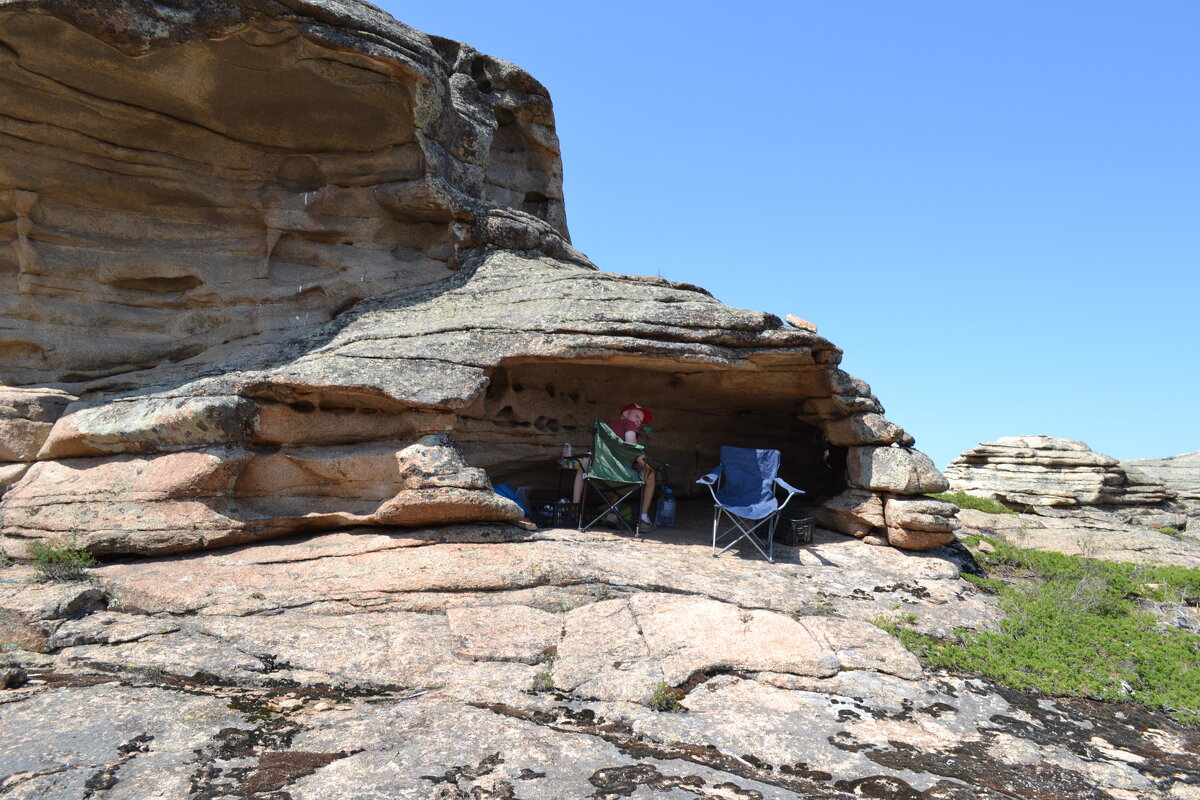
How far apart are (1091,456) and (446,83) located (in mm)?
15276

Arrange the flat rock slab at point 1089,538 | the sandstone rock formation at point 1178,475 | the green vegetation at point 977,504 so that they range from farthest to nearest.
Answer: the sandstone rock formation at point 1178,475 < the green vegetation at point 977,504 < the flat rock slab at point 1089,538

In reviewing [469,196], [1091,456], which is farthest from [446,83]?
[1091,456]

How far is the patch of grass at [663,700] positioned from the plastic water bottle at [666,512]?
4.82m

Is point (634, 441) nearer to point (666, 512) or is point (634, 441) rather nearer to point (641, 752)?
point (666, 512)

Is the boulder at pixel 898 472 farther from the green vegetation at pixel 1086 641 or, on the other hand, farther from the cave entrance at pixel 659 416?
the green vegetation at pixel 1086 641

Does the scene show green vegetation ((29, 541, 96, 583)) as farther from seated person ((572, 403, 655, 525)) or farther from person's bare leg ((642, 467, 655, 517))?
person's bare leg ((642, 467, 655, 517))

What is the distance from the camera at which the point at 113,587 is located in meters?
7.00

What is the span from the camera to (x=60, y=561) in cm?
741

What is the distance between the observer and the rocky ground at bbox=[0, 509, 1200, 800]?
4.47 m

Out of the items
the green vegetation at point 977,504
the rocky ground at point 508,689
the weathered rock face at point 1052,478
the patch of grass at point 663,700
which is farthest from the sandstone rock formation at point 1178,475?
the patch of grass at point 663,700

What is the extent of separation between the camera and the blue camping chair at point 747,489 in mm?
9242

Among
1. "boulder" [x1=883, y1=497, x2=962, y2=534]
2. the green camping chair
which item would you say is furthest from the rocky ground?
the green camping chair

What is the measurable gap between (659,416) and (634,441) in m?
1.73

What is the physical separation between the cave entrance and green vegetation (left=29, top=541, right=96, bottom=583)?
4.21 meters
